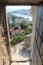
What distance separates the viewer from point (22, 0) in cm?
219

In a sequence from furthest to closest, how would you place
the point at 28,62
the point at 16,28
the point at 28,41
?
the point at 16,28, the point at 28,41, the point at 28,62

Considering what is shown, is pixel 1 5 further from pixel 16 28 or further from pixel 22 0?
pixel 16 28

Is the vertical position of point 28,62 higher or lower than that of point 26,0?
lower

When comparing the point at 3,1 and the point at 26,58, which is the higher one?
the point at 3,1

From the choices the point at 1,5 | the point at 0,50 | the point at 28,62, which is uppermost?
the point at 1,5

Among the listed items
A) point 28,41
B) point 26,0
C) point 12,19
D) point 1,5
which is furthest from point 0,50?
point 12,19

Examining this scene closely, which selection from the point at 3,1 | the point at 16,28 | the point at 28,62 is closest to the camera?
the point at 3,1

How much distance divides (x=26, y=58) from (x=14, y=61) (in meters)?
0.40

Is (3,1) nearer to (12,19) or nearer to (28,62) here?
(28,62)

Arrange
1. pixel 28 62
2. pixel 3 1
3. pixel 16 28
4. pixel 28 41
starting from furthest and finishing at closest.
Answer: pixel 16 28, pixel 28 41, pixel 28 62, pixel 3 1

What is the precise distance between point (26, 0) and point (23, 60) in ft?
7.27

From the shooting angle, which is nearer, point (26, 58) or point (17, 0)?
point (17, 0)

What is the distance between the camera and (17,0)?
2201 mm

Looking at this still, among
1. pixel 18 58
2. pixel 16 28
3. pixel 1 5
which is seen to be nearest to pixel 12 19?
pixel 16 28
